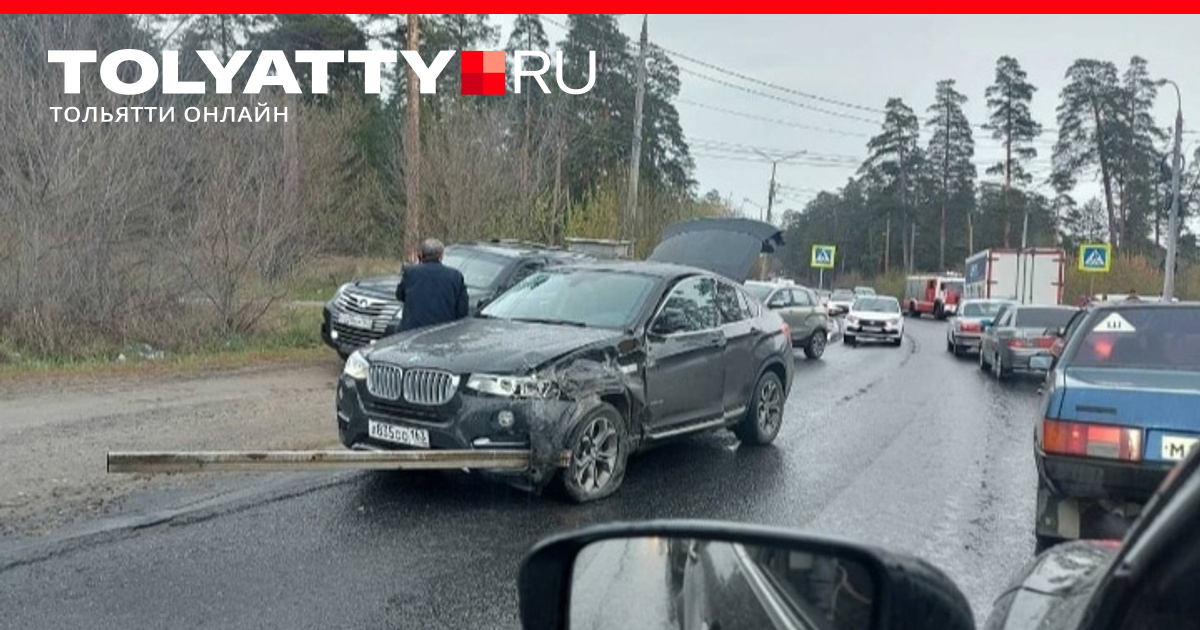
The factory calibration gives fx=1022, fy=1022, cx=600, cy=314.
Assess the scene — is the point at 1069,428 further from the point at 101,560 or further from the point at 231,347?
the point at 231,347

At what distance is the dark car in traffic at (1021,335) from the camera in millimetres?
18625

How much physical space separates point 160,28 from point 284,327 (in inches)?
658

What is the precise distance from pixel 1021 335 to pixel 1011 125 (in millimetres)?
59029

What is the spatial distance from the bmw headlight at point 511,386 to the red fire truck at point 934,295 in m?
53.6

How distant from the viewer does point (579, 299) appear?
8477 mm

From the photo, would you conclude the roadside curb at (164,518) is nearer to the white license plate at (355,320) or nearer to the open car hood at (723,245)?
the white license plate at (355,320)

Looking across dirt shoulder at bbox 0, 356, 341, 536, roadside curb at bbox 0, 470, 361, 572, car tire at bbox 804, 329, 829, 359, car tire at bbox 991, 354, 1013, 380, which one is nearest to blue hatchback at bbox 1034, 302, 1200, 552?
roadside curb at bbox 0, 470, 361, 572

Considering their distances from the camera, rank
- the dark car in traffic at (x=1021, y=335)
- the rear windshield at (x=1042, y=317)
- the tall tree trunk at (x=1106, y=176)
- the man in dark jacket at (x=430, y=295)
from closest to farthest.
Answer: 1. the man in dark jacket at (x=430, y=295)
2. the dark car in traffic at (x=1021, y=335)
3. the rear windshield at (x=1042, y=317)
4. the tall tree trunk at (x=1106, y=176)

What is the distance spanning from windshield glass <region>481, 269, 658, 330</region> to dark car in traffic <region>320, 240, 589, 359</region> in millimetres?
4719

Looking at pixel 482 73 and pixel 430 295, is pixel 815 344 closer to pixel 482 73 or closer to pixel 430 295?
pixel 430 295

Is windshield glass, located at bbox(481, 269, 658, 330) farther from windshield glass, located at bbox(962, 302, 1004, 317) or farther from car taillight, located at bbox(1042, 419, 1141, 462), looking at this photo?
windshield glass, located at bbox(962, 302, 1004, 317)

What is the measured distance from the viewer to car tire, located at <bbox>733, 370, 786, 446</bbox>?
32.0 feet

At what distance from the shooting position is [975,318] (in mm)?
25797

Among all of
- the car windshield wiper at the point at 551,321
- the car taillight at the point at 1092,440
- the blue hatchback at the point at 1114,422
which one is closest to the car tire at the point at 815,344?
the car windshield wiper at the point at 551,321
